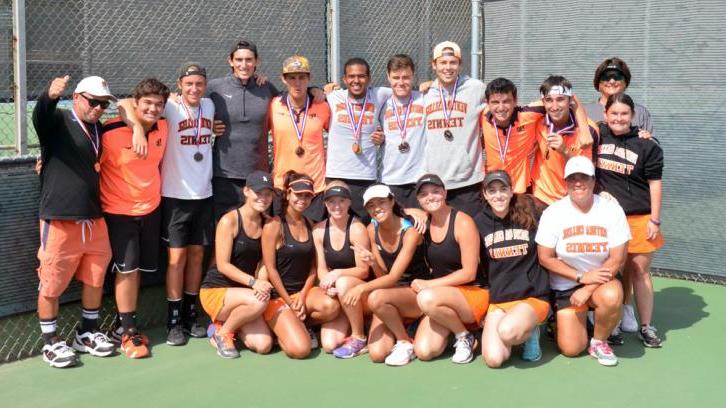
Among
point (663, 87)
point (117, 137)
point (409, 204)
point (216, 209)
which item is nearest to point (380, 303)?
point (409, 204)

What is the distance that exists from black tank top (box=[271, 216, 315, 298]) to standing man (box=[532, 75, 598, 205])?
63.3 inches

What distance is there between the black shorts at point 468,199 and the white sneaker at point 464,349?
101 cm

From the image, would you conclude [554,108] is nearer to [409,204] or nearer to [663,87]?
[409,204]

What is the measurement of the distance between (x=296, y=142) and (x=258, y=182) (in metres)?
0.60

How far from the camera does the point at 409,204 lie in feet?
20.8

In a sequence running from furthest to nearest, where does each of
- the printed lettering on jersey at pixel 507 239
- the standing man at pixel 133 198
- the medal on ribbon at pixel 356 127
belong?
the medal on ribbon at pixel 356 127, the standing man at pixel 133 198, the printed lettering on jersey at pixel 507 239

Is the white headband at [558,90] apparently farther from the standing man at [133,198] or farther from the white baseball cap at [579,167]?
the standing man at [133,198]

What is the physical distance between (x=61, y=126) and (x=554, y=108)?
10.3ft

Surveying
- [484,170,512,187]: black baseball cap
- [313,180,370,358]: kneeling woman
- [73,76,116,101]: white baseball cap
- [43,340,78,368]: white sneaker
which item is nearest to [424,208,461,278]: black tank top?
[484,170,512,187]: black baseball cap

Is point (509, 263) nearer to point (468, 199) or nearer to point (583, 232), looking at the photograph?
point (583, 232)

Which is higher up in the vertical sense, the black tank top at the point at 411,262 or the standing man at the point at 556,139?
the standing man at the point at 556,139

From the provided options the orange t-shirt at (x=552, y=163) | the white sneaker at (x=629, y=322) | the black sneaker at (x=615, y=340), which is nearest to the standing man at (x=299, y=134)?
the orange t-shirt at (x=552, y=163)

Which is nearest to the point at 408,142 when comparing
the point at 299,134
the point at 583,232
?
the point at 299,134

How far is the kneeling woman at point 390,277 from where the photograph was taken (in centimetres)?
553
